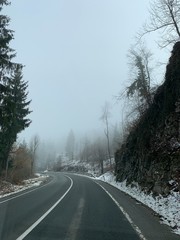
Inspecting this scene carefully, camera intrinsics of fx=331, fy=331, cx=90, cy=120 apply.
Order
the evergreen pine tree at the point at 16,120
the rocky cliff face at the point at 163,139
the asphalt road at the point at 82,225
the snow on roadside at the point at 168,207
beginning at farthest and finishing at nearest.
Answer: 1. the evergreen pine tree at the point at 16,120
2. the rocky cliff face at the point at 163,139
3. the snow on roadside at the point at 168,207
4. the asphalt road at the point at 82,225

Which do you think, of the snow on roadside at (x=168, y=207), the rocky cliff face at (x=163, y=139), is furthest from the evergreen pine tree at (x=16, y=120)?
the snow on roadside at (x=168, y=207)

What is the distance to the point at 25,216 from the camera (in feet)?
38.4

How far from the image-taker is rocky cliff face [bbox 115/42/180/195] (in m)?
15.3

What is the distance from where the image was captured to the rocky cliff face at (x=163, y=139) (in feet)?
50.3

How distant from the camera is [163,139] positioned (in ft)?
57.1

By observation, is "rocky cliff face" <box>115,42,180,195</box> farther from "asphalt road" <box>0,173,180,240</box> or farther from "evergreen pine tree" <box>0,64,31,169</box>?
"evergreen pine tree" <box>0,64,31,169</box>

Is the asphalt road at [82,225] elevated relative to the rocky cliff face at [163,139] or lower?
lower

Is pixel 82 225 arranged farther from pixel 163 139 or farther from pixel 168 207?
pixel 163 139

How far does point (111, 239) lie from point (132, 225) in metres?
2.19

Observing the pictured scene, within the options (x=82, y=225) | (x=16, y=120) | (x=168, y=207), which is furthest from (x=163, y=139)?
(x=16, y=120)

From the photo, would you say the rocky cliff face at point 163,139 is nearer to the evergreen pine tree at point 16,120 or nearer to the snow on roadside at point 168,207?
the snow on roadside at point 168,207

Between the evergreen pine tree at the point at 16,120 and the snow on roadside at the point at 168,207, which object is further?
the evergreen pine tree at the point at 16,120

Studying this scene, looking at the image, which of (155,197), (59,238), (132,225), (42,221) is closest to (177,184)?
(155,197)

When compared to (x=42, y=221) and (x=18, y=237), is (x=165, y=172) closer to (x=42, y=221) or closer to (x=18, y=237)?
(x=42, y=221)
